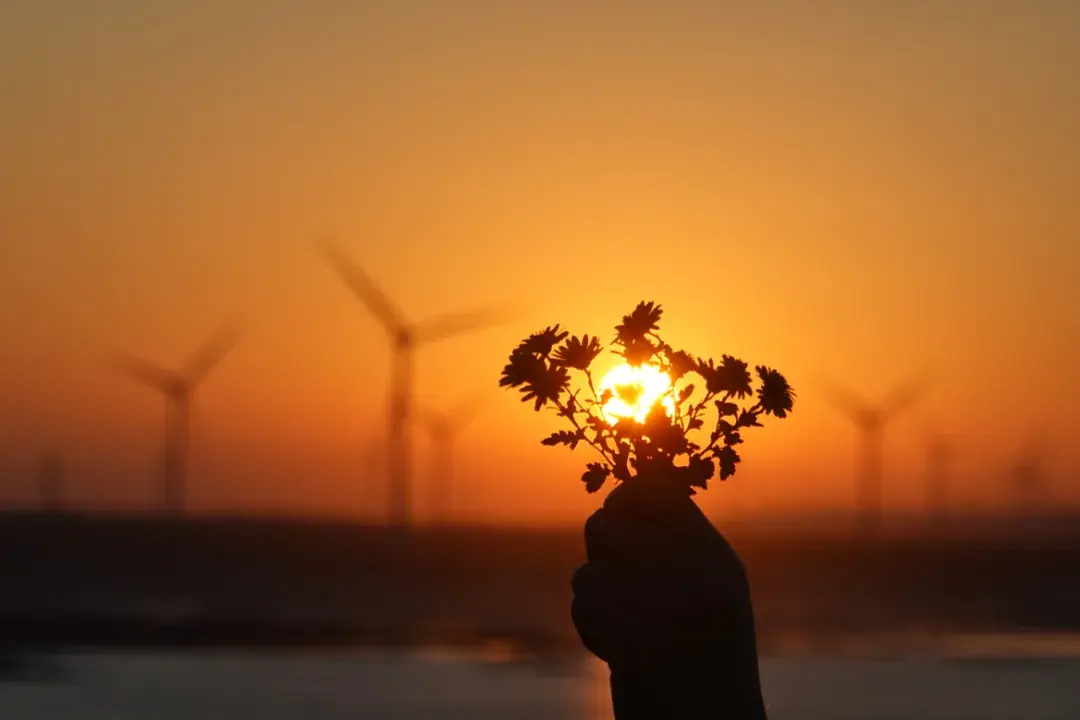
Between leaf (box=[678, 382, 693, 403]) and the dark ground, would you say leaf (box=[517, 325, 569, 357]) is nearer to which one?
leaf (box=[678, 382, 693, 403])

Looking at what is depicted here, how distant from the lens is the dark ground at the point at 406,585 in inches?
2810

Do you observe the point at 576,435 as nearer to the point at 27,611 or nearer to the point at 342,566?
the point at 27,611

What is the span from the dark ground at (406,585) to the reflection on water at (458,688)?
8.69 metres

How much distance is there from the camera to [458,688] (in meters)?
44.5

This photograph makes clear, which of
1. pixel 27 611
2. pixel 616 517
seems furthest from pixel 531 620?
pixel 616 517

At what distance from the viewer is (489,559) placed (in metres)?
127

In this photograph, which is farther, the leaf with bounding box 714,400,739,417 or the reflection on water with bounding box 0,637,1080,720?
the reflection on water with bounding box 0,637,1080,720

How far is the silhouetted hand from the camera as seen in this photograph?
13539 millimetres

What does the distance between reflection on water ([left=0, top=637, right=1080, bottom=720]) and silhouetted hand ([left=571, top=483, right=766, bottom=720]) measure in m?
24.2

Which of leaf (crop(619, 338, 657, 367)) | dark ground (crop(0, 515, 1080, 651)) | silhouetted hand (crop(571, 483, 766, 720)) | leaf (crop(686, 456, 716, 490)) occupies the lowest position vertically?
silhouetted hand (crop(571, 483, 766, 720))

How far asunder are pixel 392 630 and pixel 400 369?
54.7ft

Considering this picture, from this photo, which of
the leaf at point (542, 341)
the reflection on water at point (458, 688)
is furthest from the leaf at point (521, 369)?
the reflection on water at point (458, 688)

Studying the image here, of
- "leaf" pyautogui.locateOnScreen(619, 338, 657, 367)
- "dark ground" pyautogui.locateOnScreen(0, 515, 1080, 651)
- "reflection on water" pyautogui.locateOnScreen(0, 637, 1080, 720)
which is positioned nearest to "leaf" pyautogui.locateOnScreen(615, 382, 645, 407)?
"leaf" pyautogui.locateOnScreen(619, 338, 657, 367)

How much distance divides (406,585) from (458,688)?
2320 inches
